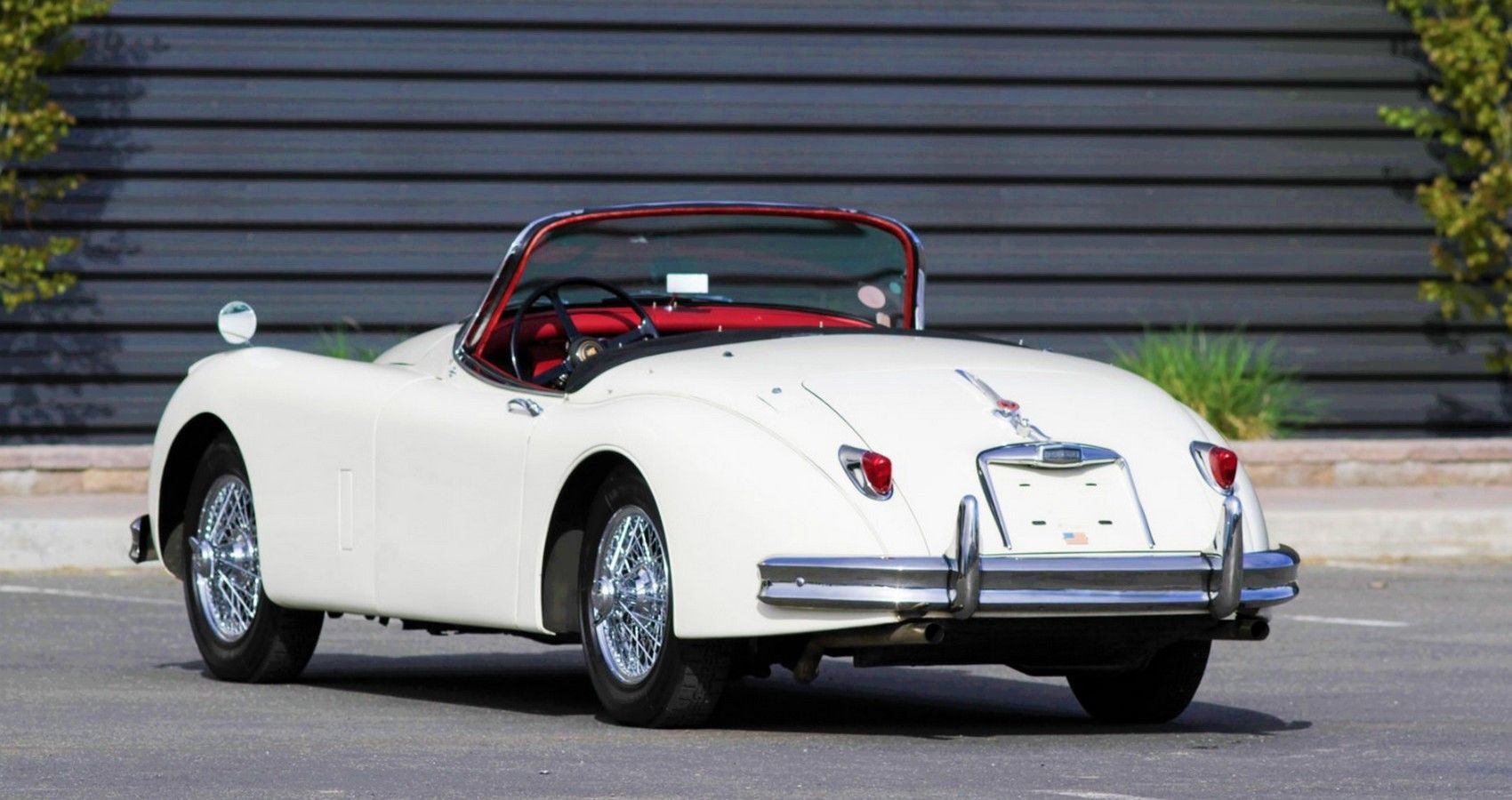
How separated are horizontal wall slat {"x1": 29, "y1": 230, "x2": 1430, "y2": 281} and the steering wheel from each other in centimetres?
841

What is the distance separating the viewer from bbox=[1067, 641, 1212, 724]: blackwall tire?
23.2 ft

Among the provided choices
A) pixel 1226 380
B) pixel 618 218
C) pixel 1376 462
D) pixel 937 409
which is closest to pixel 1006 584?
pixel 937 409

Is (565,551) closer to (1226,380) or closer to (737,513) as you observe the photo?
(737,513)

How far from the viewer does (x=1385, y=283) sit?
16922 mm

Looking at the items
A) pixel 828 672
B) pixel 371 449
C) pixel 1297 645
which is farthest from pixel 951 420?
pixel 1297 645

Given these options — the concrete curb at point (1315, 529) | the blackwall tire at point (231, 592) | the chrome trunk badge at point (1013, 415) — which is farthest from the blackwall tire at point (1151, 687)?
the concrete curb at point (1315, 529)

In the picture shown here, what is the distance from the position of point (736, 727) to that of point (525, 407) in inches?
40.4

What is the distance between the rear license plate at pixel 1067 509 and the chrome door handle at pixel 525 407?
1355 millimetres

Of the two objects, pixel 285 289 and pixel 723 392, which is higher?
pixel 723 392

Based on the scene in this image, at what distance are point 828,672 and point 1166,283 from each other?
8410 mm

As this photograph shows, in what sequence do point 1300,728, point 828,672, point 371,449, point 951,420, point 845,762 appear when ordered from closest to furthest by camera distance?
→ point 845,762 → point 951,420 → point 1300,728 → point 371,449 → point 828,672

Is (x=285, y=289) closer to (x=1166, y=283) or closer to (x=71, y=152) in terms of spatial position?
(x=71, y=152)

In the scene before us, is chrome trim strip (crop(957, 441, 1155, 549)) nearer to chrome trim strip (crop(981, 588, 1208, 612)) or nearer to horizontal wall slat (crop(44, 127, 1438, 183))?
chrome trim strip (crop(981, 588, 1208, 612))

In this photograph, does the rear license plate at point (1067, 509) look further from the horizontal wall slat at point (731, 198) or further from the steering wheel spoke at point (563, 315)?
the horizontal wall slat at point (731, 198)
